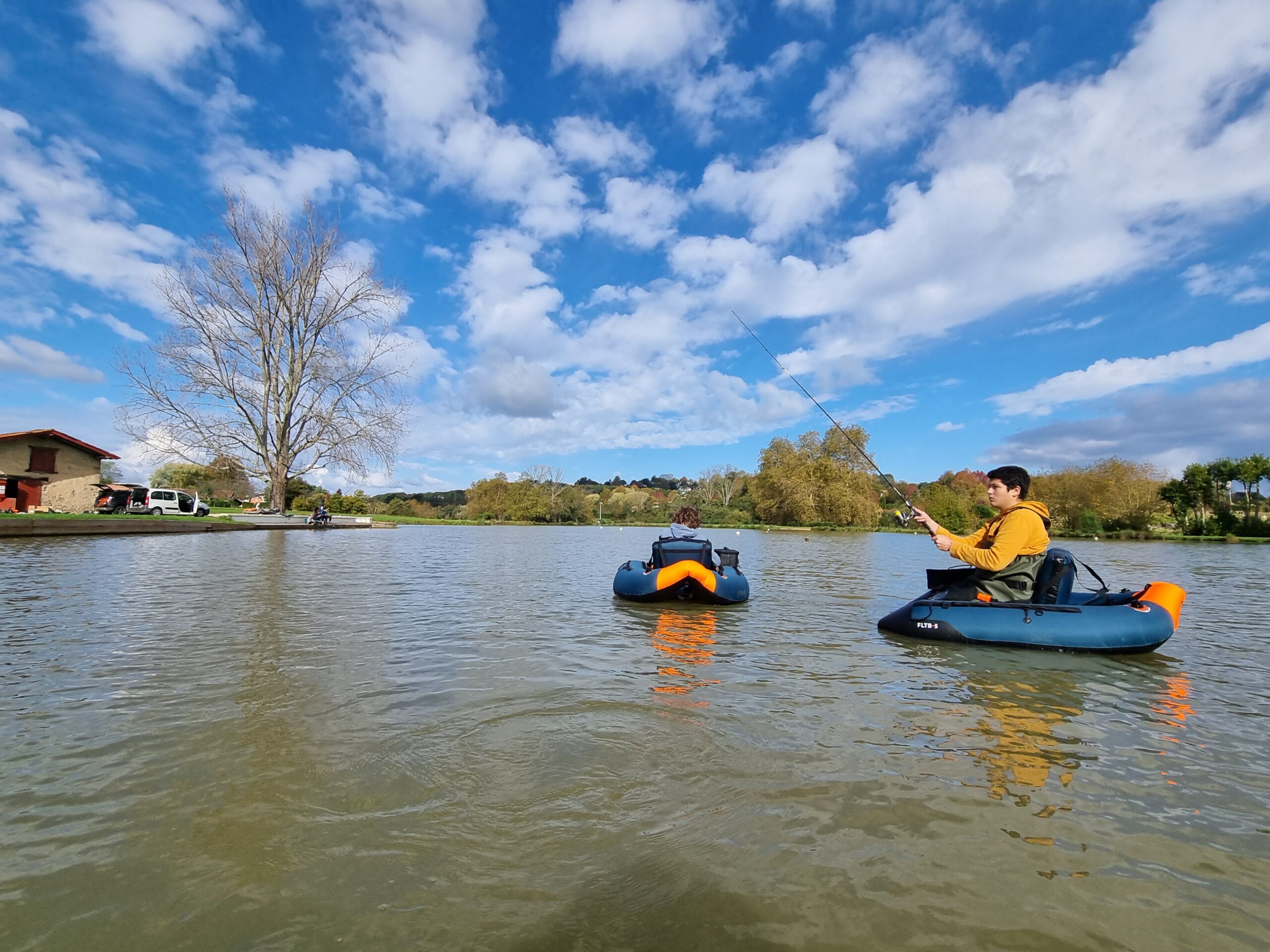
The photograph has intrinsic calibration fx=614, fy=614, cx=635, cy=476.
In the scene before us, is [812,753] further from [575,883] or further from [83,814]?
[83,814]

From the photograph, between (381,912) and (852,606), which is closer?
(381,912)

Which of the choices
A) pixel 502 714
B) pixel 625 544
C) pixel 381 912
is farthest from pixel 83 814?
pixel 625 544

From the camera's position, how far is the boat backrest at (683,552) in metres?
10.2

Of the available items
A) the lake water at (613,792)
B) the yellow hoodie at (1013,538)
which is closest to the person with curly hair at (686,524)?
the lake water at (613,792)

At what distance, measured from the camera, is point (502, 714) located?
177 inches

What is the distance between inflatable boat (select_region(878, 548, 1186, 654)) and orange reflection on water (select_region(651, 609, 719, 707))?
2.53 meters

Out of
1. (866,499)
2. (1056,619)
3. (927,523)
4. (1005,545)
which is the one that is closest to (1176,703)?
(1056,619)

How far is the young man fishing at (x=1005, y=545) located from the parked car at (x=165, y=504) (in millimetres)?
34949

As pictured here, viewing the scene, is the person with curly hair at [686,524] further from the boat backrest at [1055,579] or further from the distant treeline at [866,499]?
the distant treeline at [866,499]

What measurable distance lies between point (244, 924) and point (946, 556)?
1064 inches

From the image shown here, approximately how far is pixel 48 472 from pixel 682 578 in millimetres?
35463

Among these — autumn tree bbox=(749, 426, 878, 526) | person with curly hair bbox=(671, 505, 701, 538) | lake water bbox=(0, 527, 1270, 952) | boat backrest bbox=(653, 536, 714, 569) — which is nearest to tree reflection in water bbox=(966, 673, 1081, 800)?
lake water bbox=(0, 527, 1270, 952)

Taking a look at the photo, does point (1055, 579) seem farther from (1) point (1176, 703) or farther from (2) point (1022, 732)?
(2) point (1022, 732)

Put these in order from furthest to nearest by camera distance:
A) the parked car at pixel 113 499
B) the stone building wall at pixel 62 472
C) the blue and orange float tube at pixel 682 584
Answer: the parked car at pixel 113 499, the stone building wall at pixel 62 472, the blue and orange float tube at pixel 682 584
